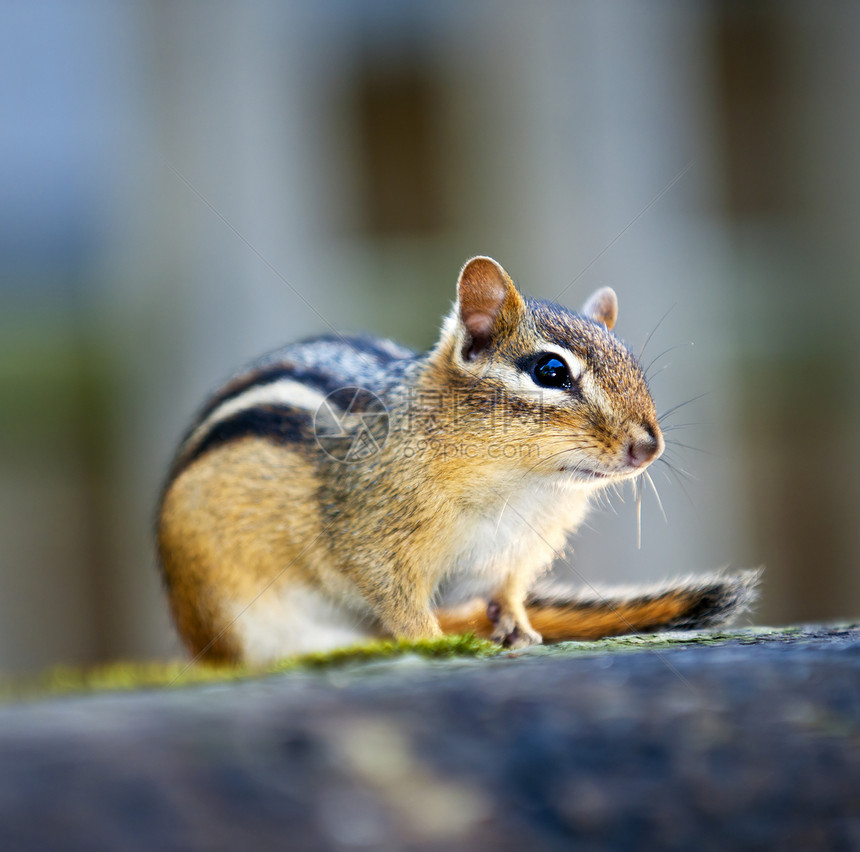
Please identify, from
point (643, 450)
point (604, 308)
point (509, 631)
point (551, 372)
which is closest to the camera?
point (643, 450)

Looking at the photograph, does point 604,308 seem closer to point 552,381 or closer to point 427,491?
point 552,381

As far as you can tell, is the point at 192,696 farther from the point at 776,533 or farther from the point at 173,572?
the point at 776,533

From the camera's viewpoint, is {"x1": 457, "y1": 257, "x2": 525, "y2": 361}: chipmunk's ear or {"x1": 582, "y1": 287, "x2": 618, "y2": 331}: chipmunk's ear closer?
{"x1": 457, "y1": 257, "x2": 525, "y2": 361}: chipmunk's ear

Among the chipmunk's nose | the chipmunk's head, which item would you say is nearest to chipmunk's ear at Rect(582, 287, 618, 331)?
the chipmunk's head

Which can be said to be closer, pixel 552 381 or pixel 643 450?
pixel 643 450

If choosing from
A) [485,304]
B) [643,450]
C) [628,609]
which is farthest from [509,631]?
[485,304]

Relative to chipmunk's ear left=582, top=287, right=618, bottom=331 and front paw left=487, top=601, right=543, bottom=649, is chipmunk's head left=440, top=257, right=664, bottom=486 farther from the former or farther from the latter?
front paw left=487, top=601, right=543, bottom=649

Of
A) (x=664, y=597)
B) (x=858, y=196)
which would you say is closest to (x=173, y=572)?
(x=664, y=597)
